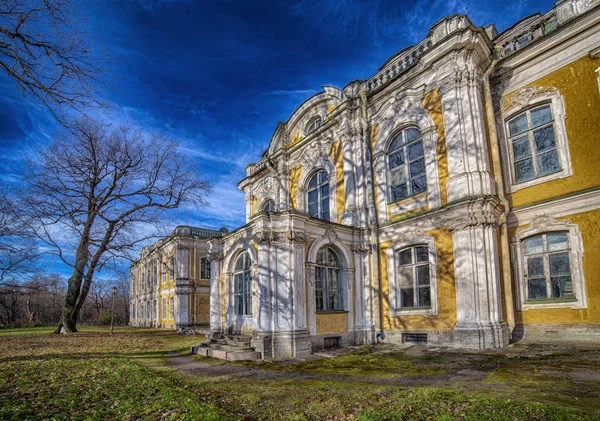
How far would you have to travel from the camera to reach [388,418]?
14.0 ft

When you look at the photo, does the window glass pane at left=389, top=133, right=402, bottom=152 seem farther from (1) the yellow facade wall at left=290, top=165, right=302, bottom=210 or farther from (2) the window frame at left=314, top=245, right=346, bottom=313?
(1) the yellow facade wall at left=290, top=165, right=302, bottom=210

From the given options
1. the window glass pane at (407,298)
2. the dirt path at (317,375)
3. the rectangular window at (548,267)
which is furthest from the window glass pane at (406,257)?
the dirt path at (317,375)

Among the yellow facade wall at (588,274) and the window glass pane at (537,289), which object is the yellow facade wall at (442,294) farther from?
the yellow facade wall at (588,274)

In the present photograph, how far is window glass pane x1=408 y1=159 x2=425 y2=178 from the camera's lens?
39.9 ft

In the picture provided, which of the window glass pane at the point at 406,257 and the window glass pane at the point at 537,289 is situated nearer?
the window glass pane at the point at 537,289

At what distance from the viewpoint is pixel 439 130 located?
11625 mm

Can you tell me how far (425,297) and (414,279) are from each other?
0.62 m

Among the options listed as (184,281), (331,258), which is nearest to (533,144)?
(331,258)

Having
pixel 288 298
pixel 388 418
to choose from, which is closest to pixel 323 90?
pixel 288 298

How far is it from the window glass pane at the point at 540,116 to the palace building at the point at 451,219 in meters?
0.03

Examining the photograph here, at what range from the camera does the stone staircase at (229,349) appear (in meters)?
10.1

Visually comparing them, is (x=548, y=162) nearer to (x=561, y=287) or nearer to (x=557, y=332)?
(x=561, y=287)

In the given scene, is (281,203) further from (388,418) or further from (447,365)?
(388,418)

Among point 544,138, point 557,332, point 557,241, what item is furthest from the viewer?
point 544,138
